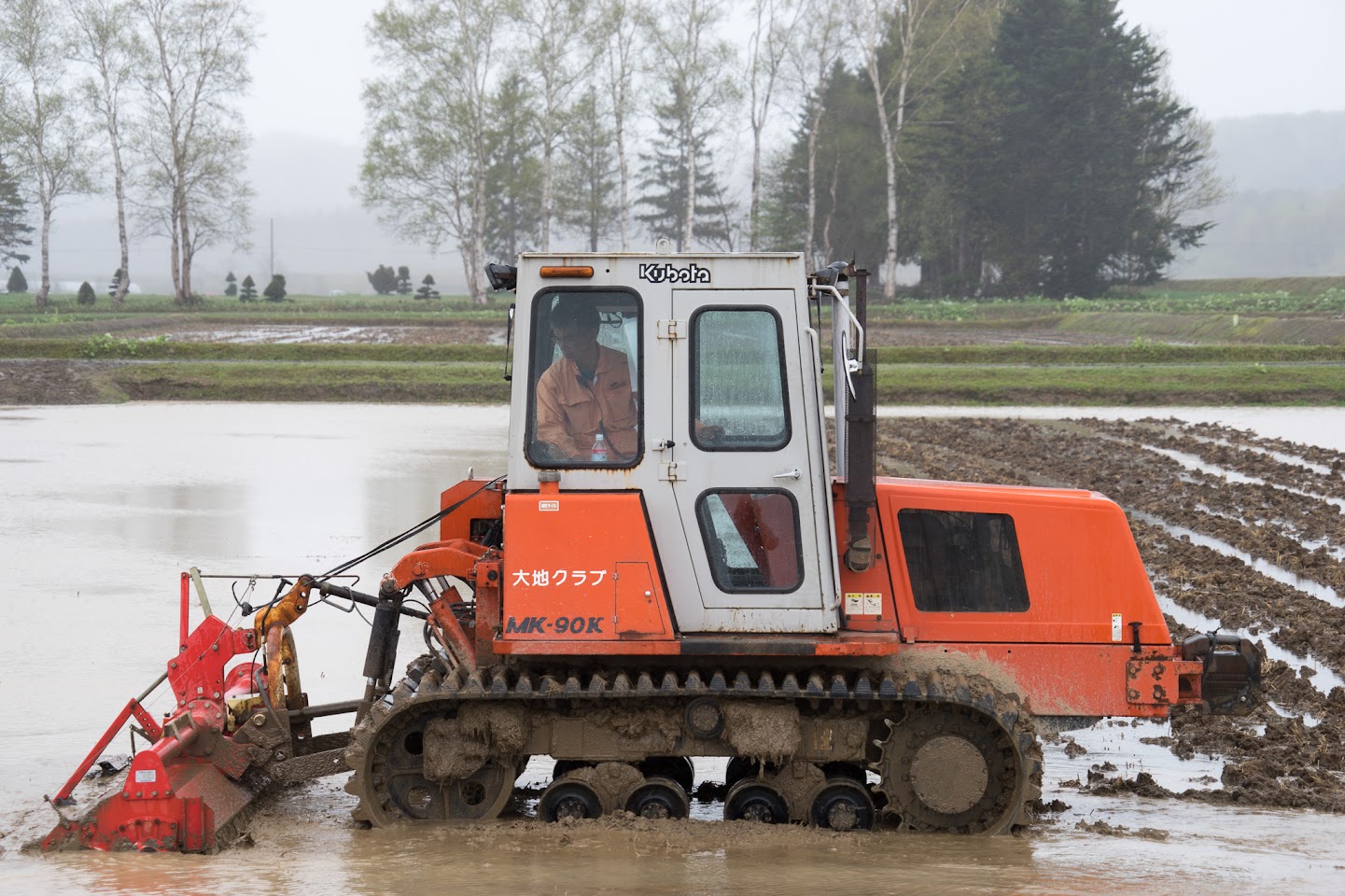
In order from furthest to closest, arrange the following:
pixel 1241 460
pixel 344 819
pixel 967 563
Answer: pixel 1241 460
pixel 344 819
pixel 967 563

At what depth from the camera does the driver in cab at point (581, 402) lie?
22.1ft

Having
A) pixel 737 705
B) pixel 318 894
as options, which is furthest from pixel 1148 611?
pixel 318 894

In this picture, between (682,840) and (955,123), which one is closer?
(682,840)

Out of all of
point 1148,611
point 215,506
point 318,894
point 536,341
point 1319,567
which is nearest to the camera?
point 318,894

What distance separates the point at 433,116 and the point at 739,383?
7212 cm

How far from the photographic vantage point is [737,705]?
22.5ft

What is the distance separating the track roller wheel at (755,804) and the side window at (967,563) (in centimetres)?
125

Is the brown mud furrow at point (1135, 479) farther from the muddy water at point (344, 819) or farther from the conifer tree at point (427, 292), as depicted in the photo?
Answer: the conifer tree at point (427, 292)

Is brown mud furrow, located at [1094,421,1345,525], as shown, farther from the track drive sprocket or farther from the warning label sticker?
the warning label sticker

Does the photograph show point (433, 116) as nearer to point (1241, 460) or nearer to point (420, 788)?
point (1241, 460)

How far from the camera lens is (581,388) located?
6746 mm

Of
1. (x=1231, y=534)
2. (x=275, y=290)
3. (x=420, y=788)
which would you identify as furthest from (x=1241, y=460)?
(x=275, y=290)

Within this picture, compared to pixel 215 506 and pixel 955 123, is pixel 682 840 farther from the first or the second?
pixel 955 123

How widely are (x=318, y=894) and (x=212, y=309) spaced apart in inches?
2732
